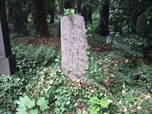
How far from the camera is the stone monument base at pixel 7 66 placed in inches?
212

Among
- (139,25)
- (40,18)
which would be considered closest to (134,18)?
(139,25)

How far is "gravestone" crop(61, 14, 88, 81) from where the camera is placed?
5.11 m

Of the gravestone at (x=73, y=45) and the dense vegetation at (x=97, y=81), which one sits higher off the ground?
the gravestone at (x=73, y=45)

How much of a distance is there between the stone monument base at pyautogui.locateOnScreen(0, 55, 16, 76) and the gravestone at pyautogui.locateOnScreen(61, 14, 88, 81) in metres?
1.25

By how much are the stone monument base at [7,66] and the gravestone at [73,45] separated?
1252 mm

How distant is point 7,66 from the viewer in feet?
17.7

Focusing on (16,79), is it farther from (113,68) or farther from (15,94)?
(113,68)

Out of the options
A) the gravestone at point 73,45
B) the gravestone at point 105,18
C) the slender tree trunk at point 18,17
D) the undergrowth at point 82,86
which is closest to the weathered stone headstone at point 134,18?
the undergrowth at point 82,86

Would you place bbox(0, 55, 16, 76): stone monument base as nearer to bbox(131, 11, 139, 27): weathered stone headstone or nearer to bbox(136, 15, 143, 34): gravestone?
bbox(136, 15, 143, 34): gravestone

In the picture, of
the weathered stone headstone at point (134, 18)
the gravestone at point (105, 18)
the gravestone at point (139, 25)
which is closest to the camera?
the gravestone at point (139, 25)

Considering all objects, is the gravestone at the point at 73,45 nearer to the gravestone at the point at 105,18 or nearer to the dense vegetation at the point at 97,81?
the dense vegetation at the point at 97,81

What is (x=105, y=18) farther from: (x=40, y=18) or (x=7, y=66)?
(x=7, y=66)

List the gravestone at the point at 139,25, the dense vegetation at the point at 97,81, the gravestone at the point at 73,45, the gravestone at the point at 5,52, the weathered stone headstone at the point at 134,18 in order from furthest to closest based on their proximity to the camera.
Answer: the weathered stone headstone at the point at 134,18, the gravestone at the point at 139,25, the gravestone at the point at 5,52, the gravestone at the point at 73,45, the dense vegetation at the point at 97,81

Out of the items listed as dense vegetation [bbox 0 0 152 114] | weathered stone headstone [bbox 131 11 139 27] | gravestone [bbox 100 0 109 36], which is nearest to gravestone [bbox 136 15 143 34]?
dense vegetation [bbox 0 0 152 114]
